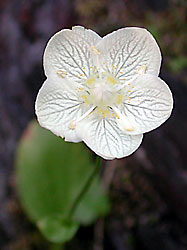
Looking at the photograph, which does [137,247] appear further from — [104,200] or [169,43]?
[169,43]

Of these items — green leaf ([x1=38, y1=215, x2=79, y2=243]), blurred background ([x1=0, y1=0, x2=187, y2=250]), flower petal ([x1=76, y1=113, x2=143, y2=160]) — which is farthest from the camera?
blurred background ([x1=0, y1=0, x2=187, y2=250])

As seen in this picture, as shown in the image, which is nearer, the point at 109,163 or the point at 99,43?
the point at 99,43

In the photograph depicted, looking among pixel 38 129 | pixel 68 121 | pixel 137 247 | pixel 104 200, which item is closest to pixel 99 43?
pixel 68 121

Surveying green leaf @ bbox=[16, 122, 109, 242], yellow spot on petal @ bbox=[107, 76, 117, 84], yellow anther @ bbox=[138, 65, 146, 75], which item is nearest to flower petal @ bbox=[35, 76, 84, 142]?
yellow spot on petal @ bbox=[107, 76, 117, 84]

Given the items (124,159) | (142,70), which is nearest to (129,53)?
(142,70)

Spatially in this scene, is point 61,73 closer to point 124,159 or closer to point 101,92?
point 101,92

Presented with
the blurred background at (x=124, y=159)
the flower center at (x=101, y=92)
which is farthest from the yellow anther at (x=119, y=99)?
the blurred background at (x=124, y=159)

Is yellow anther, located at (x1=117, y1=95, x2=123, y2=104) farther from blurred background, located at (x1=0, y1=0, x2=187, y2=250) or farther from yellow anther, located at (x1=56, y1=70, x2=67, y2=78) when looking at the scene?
blurred background, located at (x1=0, y1=0, x2=187, y2=250)

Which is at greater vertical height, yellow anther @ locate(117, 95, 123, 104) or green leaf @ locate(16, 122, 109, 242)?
yellow anther @ locate(117, 95, 123, 104)
